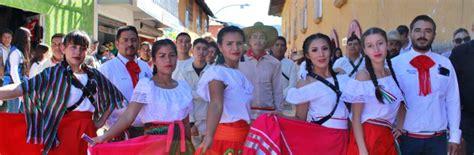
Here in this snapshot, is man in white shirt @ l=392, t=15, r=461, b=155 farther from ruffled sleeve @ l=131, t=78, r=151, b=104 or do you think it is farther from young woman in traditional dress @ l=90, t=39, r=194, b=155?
ruffled sleeve @ l=131, t=78, r=151, b=104

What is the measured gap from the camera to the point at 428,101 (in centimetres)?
370

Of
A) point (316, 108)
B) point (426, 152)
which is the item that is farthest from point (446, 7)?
point (316, 108)

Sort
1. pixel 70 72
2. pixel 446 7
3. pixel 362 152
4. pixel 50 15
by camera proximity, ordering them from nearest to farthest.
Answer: pixel 362 152 → pixel 70 72 → pixel 446 7 → pixel 50 15

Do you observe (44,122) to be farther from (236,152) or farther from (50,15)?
(50,15)

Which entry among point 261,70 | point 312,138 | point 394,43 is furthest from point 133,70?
point 394,43

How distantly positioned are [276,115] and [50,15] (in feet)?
28.2

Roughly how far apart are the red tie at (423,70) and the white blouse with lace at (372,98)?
0.33 meters

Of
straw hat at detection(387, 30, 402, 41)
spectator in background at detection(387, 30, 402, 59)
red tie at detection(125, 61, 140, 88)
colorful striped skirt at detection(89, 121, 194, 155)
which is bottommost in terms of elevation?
colorful striped skirt at detection(89, 121, 194, 155)

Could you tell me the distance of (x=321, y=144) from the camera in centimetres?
348

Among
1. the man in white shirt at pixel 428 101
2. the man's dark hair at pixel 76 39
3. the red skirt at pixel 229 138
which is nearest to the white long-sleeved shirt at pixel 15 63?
the man's dark hair at pixel 76 39

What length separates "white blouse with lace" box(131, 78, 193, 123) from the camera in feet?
11.5

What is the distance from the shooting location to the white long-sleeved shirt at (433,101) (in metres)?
3.70

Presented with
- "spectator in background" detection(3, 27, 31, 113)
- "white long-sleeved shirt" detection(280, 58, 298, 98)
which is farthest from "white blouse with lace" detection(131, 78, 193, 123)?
"spectator in background" detection(3, 27, 31, 113)

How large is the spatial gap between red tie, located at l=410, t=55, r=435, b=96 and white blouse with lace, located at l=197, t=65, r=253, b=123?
130cm
